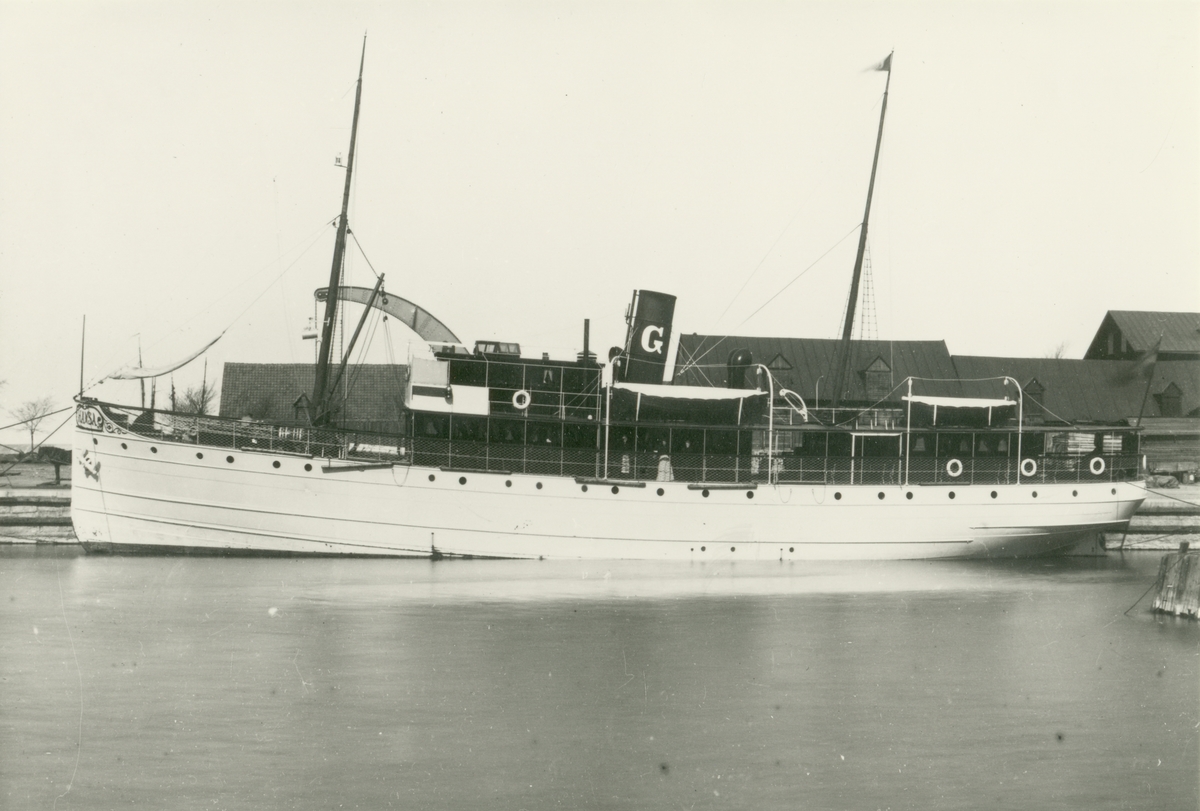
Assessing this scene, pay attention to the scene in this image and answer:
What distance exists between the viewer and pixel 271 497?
26.5 meters

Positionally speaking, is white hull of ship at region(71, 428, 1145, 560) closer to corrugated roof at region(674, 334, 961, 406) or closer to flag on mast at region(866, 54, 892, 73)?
flag on mast at region(866, 54, 892, 73)

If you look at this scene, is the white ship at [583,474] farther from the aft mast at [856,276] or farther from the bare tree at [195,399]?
the bare tree at [195,399]

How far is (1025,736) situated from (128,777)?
9.17 meters

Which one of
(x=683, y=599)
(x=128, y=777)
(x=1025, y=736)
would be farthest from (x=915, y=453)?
(x=128, y=777)

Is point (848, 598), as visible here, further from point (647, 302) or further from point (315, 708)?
point (315, 708)

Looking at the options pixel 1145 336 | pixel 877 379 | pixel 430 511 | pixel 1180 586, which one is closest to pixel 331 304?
pixel 430 511

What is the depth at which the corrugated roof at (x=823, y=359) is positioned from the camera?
48.6 meters

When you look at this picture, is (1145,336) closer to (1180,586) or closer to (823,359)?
(823,359)

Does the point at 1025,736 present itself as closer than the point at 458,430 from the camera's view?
Yes

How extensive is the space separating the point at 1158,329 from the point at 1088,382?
530 centimetres

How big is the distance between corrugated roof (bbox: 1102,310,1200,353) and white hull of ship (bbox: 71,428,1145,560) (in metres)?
30.7

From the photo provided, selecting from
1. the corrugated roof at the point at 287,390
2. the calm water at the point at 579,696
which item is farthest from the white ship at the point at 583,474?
the corrugated roof at the point at 287,390

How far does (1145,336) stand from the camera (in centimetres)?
5475

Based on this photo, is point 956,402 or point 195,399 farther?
point 195,399
